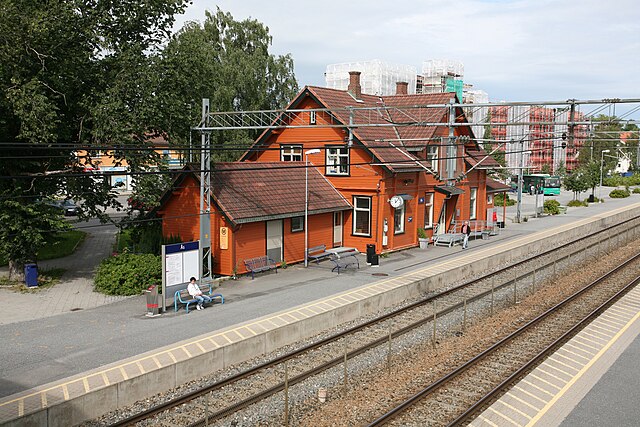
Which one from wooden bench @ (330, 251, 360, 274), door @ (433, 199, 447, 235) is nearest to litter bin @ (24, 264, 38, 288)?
wooden bench @ (330, 251, 360, 274)

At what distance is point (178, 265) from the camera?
738 inches

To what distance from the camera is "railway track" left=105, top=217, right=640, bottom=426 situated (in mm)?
11156

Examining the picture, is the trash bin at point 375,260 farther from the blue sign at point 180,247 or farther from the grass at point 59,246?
the grass at point 59,246

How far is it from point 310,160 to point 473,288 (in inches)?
456

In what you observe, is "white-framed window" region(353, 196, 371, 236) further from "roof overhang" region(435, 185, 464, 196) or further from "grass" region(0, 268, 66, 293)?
"grass" region(0, 268, 66, 293)

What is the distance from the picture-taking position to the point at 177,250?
61.4 feet

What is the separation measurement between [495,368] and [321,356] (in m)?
4.33

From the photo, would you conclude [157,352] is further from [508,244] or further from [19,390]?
[508,244]

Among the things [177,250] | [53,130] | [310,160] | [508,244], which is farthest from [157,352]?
[508,244]

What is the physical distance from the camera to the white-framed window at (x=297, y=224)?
84.5 ft

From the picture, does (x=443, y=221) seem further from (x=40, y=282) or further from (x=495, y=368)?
(x=40, y=282)

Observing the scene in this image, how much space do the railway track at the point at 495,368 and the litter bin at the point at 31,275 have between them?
15.1 metres

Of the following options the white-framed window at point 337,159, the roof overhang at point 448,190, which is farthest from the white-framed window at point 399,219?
the roof overhang at point 448,190

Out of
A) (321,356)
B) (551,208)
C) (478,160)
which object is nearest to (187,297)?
(321,356)
